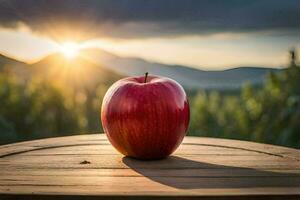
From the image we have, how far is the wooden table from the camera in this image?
1.45 meters

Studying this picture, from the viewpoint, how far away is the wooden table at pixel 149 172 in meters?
1.45

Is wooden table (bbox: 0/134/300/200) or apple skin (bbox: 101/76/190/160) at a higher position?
apple skin (bbox: 101/76/190/160)

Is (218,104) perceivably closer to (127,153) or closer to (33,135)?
(33,135)

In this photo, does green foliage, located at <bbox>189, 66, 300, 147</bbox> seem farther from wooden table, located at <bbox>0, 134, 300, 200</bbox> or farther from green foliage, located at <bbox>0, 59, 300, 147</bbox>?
wooden table, located at <bbox>0, 134, 300, 200</bbox>

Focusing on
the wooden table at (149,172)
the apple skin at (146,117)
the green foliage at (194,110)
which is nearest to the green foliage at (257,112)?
the green foliage at (194,110)

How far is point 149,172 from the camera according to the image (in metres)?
1.80

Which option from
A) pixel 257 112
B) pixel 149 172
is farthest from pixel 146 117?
pixel 257 112

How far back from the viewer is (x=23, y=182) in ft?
5.28

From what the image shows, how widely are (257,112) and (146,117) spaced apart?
363 cm

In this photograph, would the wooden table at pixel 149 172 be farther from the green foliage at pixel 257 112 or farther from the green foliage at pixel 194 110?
the green foliage at pixel 194 110

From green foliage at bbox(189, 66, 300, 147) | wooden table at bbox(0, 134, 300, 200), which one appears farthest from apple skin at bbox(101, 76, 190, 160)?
green foliage at bbox(189, 66, 300, 147)

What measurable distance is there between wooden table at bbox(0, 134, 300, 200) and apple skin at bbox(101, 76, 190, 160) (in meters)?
0.06

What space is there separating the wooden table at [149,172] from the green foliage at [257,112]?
2.84 meters

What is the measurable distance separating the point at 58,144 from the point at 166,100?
73 cm
